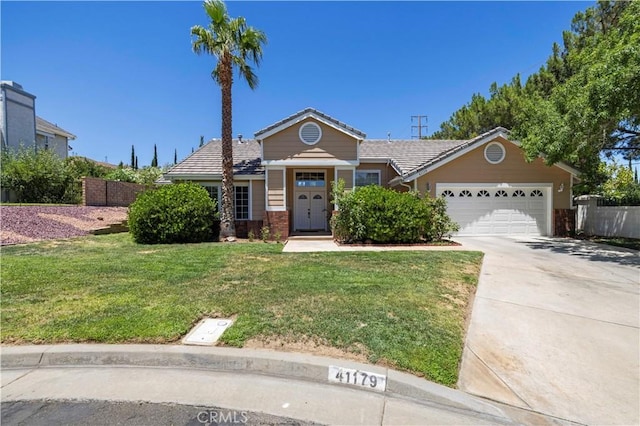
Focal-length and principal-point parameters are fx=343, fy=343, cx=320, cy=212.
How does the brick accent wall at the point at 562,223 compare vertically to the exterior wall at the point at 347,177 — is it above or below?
below

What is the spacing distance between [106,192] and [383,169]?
1690 centimetres

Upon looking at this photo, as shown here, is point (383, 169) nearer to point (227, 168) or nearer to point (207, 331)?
point (227, 168)

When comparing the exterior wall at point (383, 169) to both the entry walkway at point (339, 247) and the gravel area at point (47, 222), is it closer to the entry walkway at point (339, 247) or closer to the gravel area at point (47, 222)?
the entry walkway at point (339, 247)

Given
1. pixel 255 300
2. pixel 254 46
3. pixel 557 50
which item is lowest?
pixel 255 300

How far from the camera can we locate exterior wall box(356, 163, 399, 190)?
57.7ft

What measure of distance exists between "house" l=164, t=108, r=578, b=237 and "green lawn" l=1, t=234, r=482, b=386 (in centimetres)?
631

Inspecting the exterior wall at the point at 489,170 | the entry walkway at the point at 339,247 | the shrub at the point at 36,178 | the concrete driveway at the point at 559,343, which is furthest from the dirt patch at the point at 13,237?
the exterior wall at the point at 489,170

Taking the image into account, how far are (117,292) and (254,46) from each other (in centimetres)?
1135

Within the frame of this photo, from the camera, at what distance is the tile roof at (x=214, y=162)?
16.0 meters

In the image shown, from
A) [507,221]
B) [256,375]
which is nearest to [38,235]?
[256,375]

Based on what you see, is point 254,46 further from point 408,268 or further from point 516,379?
point 516,379

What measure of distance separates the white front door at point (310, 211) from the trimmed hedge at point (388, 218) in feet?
11.4

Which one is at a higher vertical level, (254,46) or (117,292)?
(254,46)

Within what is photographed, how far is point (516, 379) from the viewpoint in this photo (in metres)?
3.69
